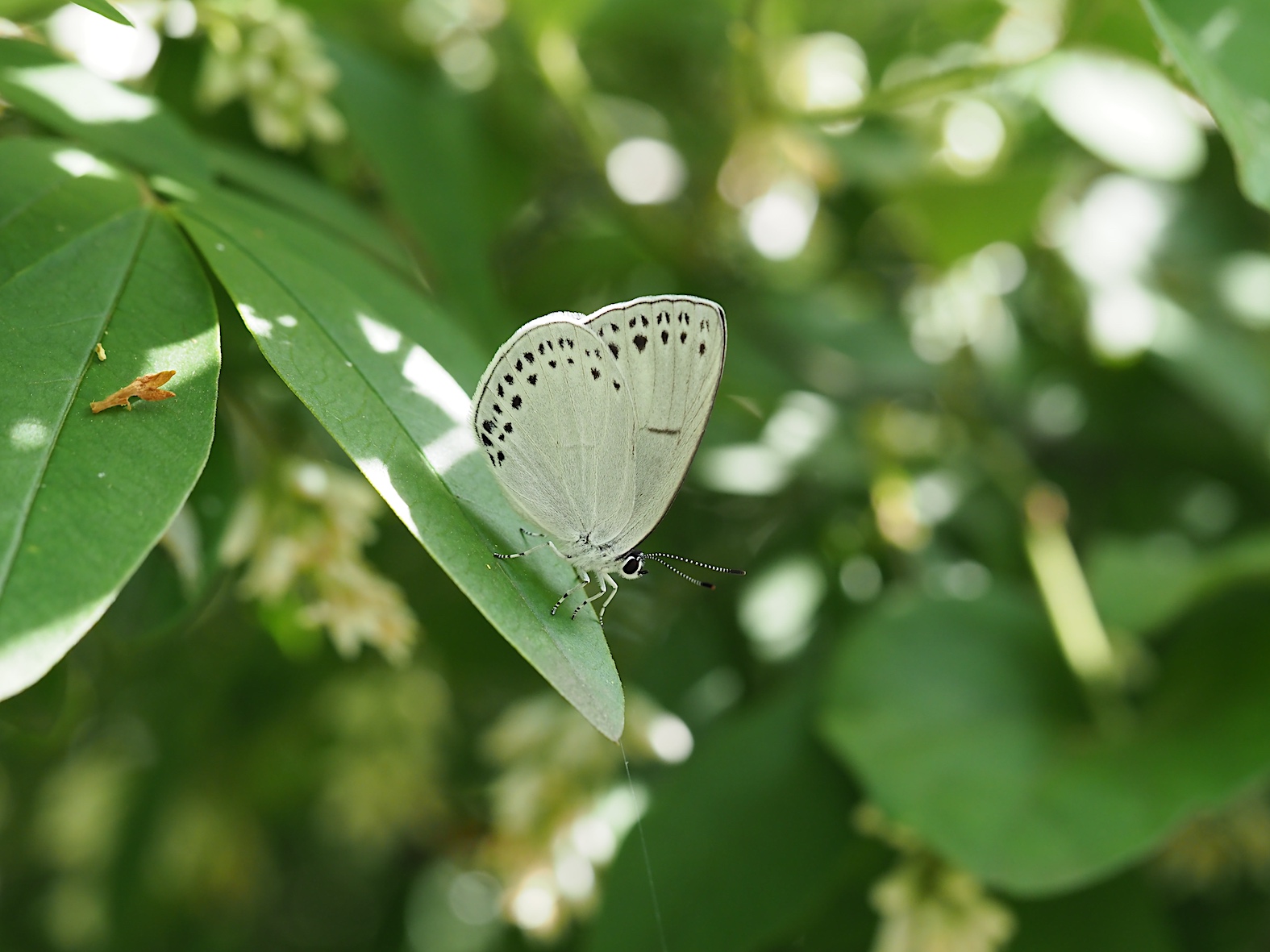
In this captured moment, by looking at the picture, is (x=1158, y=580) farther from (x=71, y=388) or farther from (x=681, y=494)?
(x=71, y=388)

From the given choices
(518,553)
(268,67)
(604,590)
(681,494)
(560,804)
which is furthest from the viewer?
(681,494)

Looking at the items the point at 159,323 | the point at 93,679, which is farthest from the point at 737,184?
the point at 93,679

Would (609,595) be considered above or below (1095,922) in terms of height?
above

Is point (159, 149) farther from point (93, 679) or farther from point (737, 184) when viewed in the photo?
point (93, 679)

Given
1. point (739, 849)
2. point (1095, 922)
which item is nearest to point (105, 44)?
point (739, 849)

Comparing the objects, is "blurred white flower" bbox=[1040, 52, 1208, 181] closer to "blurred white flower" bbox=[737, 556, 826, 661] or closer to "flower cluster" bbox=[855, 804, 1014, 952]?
"blurred white flower" bbox=[737, 556, 826, 661]

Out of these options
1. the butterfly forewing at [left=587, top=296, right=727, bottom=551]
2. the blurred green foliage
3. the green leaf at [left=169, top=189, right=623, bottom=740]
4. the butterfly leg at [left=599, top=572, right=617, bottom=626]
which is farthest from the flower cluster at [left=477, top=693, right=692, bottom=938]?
the green leaf at [left=169, top=189, right=623, bottom=740]

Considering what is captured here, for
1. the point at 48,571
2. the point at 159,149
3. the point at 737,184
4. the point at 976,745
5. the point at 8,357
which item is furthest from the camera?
the point at 737,184
